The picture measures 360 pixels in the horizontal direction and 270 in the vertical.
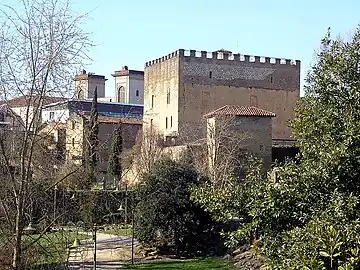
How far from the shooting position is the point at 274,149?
3300 centimetres

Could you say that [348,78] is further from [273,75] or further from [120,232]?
[273,75]

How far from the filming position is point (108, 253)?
18.8 m

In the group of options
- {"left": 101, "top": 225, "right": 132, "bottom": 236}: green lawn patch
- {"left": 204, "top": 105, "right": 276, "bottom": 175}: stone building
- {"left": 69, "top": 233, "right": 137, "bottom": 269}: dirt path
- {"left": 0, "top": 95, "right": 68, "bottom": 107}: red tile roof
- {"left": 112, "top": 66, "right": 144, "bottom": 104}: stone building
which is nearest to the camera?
{"left": 0, "top": 95, "right": 68, "bottom": 107}: red tile roof

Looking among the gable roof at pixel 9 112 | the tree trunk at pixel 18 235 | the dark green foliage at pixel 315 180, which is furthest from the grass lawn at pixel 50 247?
the dark green foliage at pixel 315 180

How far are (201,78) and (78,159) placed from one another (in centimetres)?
3135

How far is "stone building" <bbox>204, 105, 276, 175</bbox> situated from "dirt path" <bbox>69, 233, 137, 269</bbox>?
25.3 ft

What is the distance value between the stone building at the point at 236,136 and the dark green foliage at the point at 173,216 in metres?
8.54

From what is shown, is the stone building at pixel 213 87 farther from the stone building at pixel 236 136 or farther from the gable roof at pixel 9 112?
the gable roof at pixel 9 112

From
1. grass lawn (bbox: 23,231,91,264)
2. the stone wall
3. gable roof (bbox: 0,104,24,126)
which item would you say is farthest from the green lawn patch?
gable roof (bbox: 0,104,24,126)

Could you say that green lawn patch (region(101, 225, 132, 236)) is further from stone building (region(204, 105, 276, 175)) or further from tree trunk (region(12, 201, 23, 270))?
tree trunk (region(12, 201, 23, 270))

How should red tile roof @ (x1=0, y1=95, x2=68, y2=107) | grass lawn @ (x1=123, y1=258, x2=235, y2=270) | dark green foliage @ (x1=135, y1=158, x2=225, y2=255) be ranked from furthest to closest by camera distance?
1. dark green foliage @ (x1=135, y1=158, x2=225, y2=255)
2. grass lawn @ (x1=123, y1=258, x2=235, y2=270)
3. red tile roof @ (x1=0, y1=95, x2=68, y2=107)

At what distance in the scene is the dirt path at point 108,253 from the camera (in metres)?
16.1

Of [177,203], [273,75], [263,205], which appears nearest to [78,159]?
[263,205]

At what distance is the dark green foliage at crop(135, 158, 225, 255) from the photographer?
18234mm
